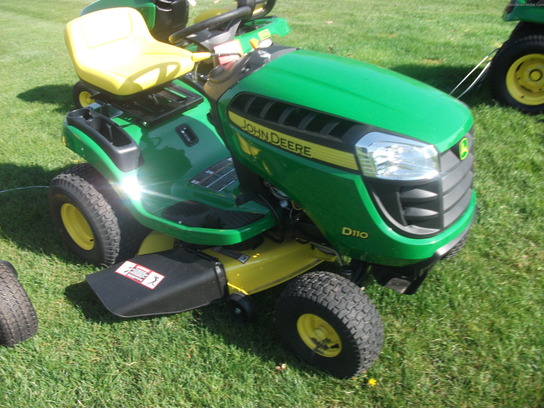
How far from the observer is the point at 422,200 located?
192 cm

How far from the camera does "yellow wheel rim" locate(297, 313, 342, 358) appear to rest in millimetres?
2203

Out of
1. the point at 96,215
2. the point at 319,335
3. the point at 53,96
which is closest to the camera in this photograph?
the point at 319,335

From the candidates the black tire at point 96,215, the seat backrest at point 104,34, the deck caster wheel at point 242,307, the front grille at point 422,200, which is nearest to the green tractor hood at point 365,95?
the front grille at point 422,200

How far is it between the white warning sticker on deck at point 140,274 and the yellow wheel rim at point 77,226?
0.53 metres

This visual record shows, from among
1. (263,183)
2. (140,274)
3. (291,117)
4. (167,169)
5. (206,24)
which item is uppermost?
(206,24)

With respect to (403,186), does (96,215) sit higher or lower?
lower

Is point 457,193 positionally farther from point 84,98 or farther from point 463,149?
point 84,98

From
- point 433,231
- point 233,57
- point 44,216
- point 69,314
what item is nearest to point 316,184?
point 433,231

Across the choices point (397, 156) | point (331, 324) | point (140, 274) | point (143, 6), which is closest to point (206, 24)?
point (397, 156)

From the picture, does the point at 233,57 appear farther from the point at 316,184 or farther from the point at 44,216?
the point at 44,216

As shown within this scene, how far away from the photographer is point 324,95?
81.3 inches

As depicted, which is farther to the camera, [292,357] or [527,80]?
[527,80]

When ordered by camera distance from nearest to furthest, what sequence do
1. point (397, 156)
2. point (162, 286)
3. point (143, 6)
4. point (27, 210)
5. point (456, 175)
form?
point (397, 156), point (456, 175), point (162, 286), point (27, 210), point (143, 6)

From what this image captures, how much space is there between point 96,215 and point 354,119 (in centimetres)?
154
